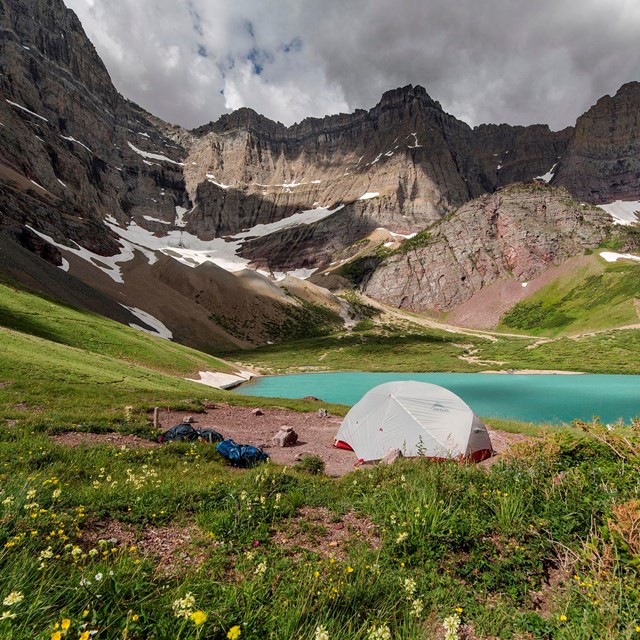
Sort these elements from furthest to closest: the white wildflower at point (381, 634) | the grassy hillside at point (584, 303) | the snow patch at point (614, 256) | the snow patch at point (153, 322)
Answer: the snow patch at point (614, 256) → the grassy hillside at point (584, 303) → the snow patch at point (153, 322) → the white wildflower at point (381, 634)

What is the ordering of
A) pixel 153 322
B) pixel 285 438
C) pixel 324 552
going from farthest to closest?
pixel 153 322 < pixel 285 438 < pixel 324 552

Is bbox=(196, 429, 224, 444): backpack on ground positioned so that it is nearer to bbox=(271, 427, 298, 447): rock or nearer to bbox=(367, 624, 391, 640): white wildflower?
bbox=(271, 427, 298, 447): rock

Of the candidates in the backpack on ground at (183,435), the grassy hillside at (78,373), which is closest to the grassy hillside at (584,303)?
the grassy hillside at (78,373)

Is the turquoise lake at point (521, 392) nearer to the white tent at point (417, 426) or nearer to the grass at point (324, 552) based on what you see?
the white tent at point (417, 426)

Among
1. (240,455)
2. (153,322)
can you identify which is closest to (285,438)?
(240,455)

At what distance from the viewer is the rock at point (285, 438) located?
59.7 feet

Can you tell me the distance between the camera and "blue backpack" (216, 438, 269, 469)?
1270 cm

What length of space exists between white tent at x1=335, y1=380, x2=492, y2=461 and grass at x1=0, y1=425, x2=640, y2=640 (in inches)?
278

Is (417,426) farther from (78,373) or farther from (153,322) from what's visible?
(153,322)

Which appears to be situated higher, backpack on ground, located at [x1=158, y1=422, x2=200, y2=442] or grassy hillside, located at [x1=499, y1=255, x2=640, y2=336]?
grassy hillside, located at [x1=499, y1=255, x2=640, y2=336]

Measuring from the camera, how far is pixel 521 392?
50.2m

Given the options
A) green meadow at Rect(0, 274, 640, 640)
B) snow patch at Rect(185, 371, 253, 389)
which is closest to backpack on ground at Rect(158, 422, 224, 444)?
green meadow at Rect(0, 274, 640, 640)

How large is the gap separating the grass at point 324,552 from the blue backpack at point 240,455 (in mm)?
3588

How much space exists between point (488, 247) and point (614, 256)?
161 ft
